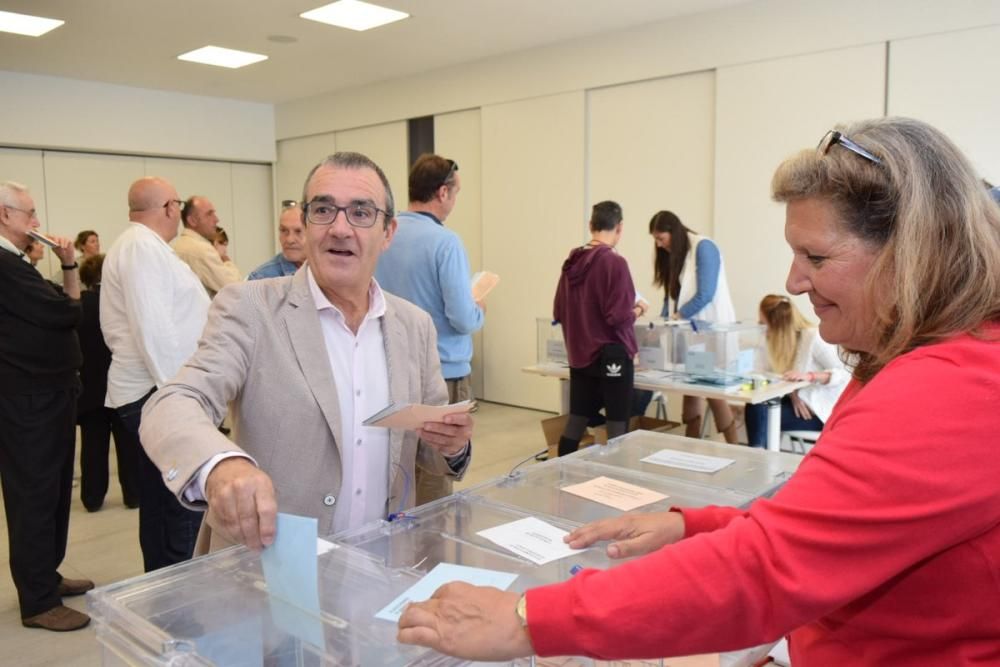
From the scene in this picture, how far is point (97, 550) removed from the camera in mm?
3664

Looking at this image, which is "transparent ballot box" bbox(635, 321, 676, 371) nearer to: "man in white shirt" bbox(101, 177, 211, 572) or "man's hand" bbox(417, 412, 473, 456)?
"man in white shirt" bbox(101, 177, 211, 572)

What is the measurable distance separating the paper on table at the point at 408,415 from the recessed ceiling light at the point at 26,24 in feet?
18.4

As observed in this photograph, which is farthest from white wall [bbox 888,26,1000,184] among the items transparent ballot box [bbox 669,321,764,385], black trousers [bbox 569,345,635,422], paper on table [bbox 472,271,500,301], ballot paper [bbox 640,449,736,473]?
ballot paper [bbox 640,449,736,473]

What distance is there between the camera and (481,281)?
143 inches

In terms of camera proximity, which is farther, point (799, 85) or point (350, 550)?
point (799, 85)

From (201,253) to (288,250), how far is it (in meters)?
0.85

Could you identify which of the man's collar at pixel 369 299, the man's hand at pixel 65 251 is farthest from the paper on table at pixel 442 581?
the man's hand at pixel 65 251

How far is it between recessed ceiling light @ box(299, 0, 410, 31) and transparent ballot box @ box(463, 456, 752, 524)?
170 inches

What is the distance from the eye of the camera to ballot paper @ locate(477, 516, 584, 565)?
1.30m

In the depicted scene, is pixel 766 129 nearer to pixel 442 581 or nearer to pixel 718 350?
pixel 718 350

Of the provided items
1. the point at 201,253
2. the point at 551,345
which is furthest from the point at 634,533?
the point at 551,345

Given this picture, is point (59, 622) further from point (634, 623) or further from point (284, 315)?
point (634, 623)

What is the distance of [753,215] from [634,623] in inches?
191

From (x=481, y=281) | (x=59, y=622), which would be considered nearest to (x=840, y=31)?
(x=481, y=281)
